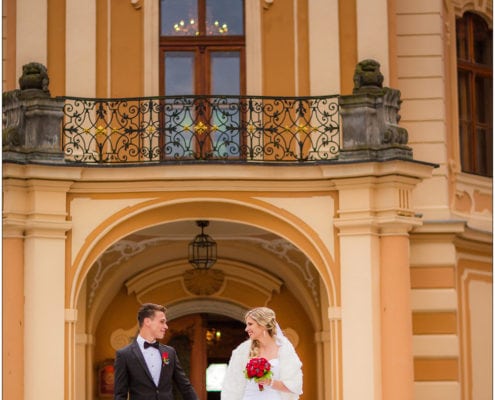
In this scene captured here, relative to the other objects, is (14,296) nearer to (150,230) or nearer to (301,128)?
(150,230)

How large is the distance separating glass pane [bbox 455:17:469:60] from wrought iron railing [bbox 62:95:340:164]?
345 centimetres

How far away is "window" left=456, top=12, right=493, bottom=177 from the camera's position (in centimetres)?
2267

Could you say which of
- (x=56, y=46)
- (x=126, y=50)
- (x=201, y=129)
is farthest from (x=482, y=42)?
(x=56, y=46)

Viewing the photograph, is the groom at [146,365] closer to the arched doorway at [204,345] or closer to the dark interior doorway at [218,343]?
the arched doorway at [204,345]

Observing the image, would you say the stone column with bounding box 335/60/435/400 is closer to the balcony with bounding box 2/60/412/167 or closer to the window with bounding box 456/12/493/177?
the balcony with bounding box 2/60/412/167

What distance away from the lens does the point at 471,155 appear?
74.2 ft

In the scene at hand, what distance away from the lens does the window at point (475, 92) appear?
2267 centimetres

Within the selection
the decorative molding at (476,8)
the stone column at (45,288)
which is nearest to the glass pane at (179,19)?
the stone column at (45,288)

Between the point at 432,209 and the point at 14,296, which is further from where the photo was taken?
the point at 432,209

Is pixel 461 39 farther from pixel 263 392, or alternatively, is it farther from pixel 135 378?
pixel 135 378

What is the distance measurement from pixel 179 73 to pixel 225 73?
0.64 meters

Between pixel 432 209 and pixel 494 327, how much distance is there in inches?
83.7

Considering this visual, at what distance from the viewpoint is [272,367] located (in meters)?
12.6

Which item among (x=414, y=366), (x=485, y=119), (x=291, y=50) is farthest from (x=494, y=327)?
(x=291, y=50)
